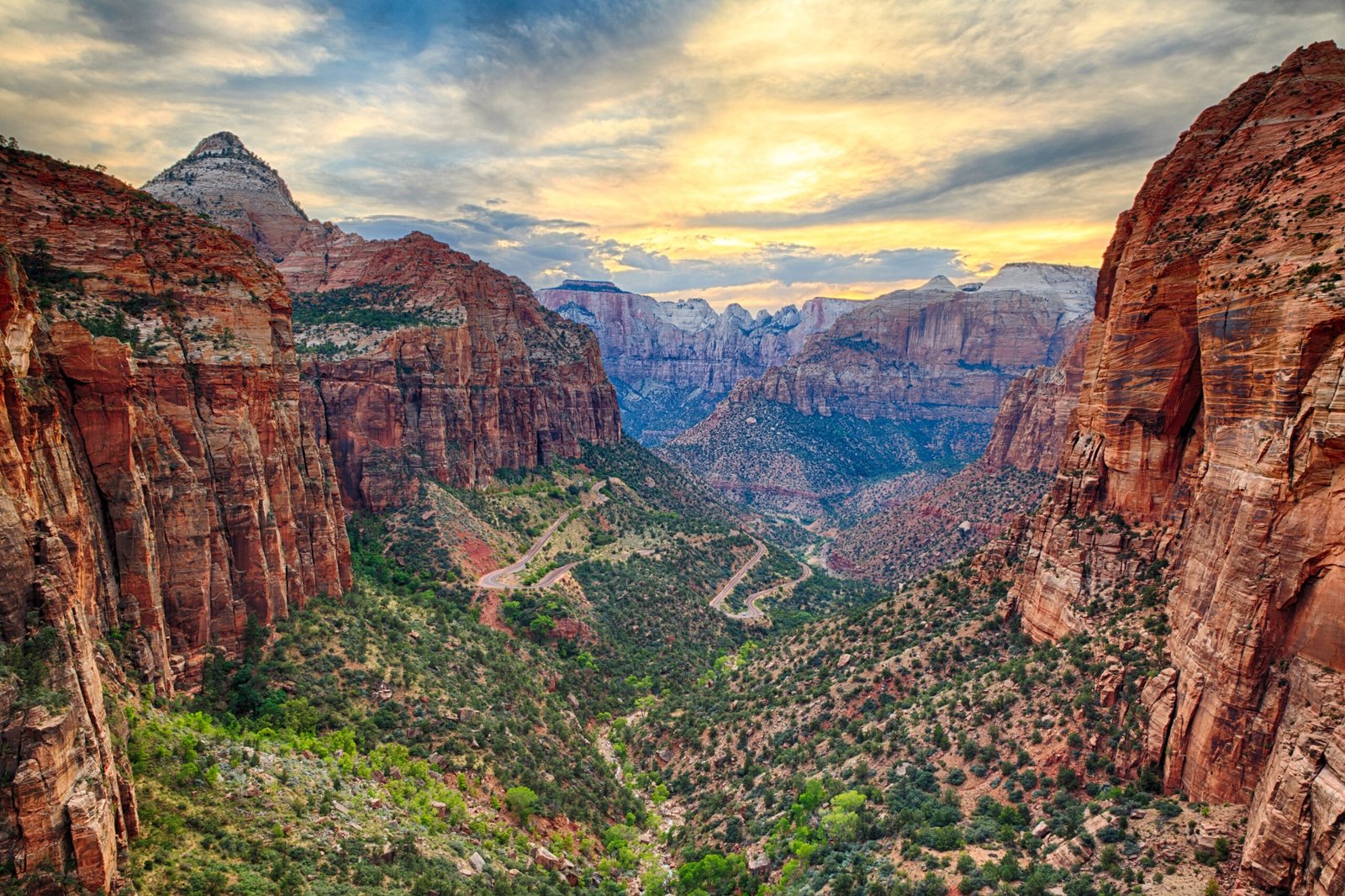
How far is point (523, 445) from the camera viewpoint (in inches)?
4776

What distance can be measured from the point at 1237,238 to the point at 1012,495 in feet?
315

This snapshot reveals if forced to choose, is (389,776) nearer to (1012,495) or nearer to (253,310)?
(253,310)

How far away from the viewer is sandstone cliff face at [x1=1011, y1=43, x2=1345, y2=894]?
25.4 metres

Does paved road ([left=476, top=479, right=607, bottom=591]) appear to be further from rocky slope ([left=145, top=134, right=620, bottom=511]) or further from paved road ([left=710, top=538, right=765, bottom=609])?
paved road ([left=710, top=538, right=765, bottom=609])

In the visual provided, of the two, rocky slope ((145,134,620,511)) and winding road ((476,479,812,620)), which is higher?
rocky slope ((145,134,620,511))

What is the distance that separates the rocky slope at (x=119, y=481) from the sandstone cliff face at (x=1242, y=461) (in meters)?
42.0

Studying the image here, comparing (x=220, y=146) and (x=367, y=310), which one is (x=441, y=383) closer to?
(x=367, y=310)

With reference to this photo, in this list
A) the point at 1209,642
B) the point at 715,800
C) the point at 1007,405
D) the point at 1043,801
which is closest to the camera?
the point at 1209,642

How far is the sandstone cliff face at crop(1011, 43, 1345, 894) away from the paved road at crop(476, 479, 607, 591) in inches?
2297

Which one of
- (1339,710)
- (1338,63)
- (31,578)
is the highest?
(1338,63)

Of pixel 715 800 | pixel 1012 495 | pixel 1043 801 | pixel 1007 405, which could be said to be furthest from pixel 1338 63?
pixel 1007 405

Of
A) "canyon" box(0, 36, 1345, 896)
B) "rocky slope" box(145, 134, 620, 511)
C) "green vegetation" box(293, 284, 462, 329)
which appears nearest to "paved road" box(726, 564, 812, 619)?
"canyon" box(0, 36, 1345, 896)

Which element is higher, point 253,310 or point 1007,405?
point 253,310

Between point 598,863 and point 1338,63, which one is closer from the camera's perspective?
point 1338,63
